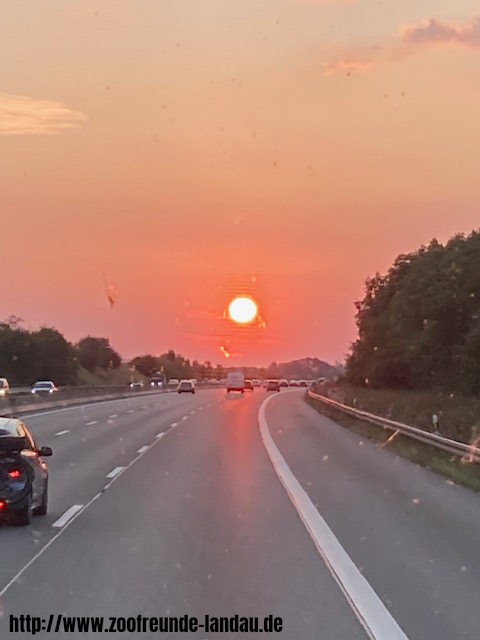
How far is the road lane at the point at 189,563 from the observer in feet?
27.5

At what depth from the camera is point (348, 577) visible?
9.76 m

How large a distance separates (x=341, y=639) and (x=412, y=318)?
6969 cm

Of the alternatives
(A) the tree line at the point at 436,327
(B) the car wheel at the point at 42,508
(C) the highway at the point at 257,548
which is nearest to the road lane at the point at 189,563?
(C) the highway at the point at 257,548

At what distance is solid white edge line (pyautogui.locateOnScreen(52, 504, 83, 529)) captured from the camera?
42.7 feet

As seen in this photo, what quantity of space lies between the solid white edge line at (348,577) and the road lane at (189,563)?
4.3 inches

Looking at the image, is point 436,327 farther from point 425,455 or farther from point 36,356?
point 36,356

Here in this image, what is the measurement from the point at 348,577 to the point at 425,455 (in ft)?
47.8

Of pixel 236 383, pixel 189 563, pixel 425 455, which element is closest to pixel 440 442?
pixel 425 455

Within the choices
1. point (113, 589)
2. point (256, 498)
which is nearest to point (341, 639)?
point (113, 589)

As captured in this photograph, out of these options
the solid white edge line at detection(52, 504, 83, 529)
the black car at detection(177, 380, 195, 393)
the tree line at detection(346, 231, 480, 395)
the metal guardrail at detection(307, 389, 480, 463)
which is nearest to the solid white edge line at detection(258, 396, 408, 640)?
the solid white edge line at detection(52, 504, 83, 529)

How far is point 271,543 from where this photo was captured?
1182 cm

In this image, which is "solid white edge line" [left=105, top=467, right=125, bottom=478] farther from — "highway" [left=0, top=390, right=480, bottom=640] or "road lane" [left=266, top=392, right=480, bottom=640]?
"road lane" [left=266, top=392, right=480, bottom=640]

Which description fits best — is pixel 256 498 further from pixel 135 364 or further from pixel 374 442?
pixel 135 364

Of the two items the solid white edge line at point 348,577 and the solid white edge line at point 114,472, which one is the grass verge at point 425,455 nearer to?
the solid white edge line at point 348,577
